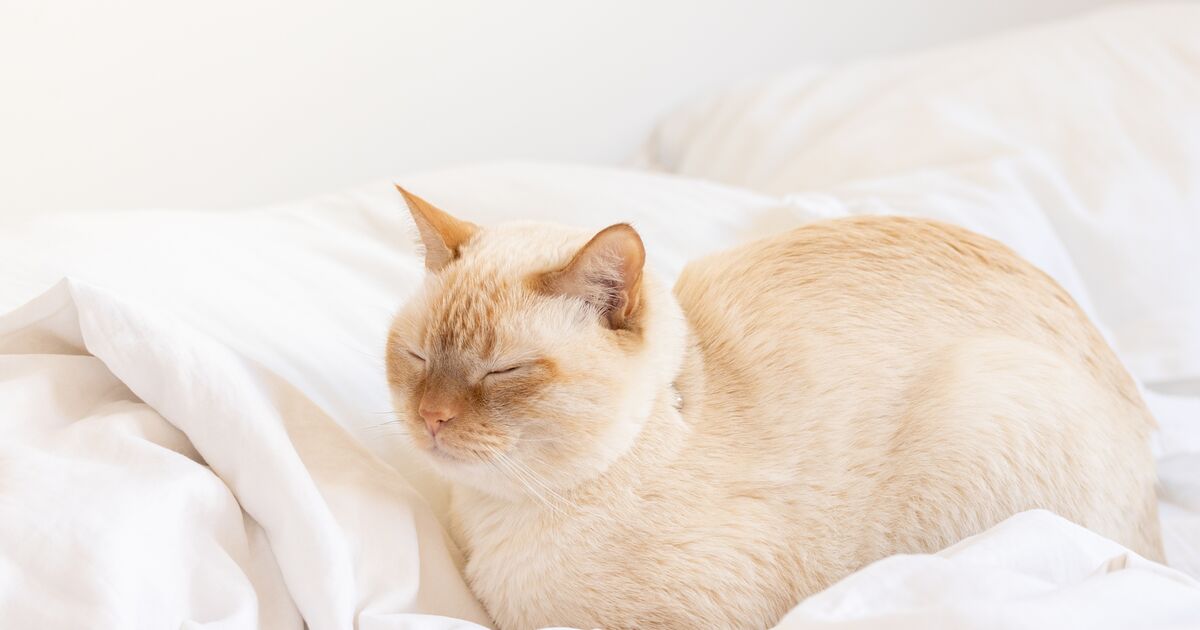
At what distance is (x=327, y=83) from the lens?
176 cm

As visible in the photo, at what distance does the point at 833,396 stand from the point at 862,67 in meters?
1.24

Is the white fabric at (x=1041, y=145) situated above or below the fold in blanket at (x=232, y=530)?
above

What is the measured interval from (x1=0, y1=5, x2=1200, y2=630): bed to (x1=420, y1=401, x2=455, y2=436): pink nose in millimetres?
104

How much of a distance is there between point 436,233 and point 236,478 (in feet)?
0.91

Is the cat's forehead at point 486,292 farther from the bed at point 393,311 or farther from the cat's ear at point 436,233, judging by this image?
the bed at point 393,311

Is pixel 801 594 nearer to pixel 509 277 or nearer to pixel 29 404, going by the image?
pixel 509 277

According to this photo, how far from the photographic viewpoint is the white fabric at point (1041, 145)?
5.00ft

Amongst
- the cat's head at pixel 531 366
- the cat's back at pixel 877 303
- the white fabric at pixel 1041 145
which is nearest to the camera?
the cat's head at pixel 531 366

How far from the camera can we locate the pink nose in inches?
34.0

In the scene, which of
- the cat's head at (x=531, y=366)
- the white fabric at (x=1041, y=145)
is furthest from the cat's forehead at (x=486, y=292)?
the white fabric at (x=1041, y=145)

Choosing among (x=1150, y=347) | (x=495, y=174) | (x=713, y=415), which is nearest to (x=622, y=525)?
(x=713, y=415)

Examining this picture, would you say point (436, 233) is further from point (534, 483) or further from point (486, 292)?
point (534, 483)

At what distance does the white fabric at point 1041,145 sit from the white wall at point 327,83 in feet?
0.65

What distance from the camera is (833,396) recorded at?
37.7 inches
